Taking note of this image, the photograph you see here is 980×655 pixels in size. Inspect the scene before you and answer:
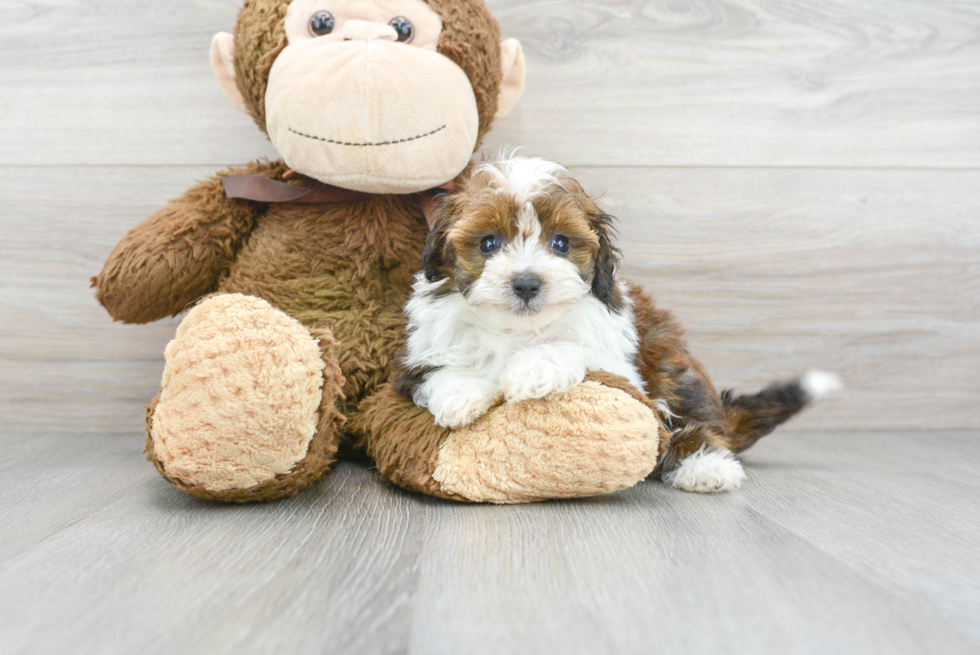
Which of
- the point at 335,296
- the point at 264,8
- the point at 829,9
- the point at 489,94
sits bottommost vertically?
the point at 335,296

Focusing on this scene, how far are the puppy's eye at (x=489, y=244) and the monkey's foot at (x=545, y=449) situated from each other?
312 millimetres

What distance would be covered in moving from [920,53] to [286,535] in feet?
7.53

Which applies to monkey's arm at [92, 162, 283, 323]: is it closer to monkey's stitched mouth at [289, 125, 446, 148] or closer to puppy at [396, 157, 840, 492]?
monkey's stitched mouth at [289, 125, 446, 148]

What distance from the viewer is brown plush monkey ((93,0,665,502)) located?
129 cm

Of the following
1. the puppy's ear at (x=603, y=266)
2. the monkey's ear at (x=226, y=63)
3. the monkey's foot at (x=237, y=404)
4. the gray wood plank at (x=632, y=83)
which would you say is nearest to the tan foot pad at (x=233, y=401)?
the monkey's foot at (x=237, y=404)

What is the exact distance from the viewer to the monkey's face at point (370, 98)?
150 cm

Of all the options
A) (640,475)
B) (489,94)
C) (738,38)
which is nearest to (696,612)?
(640,475)

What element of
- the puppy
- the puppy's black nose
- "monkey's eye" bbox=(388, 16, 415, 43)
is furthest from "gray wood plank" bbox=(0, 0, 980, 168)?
the puppy's black nose

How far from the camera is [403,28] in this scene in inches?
63.7

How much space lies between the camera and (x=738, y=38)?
6.95ft

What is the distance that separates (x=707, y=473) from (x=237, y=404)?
0.99 m

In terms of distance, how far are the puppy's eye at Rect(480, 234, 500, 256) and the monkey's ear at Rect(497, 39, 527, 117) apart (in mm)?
598

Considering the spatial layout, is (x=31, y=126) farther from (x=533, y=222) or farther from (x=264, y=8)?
(x=533, y=222)

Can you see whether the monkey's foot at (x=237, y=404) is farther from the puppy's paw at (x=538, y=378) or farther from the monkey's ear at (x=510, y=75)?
the monkey's ear at (x=510, y=75)
